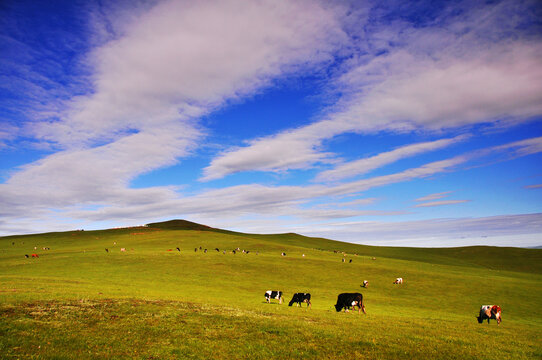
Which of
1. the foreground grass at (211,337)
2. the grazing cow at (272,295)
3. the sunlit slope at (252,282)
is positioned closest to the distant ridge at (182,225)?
the sunlit slope at (252,282)

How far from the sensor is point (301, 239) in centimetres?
15038

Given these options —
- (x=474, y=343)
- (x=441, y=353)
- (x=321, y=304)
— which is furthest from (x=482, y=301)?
(x=441, y=353)

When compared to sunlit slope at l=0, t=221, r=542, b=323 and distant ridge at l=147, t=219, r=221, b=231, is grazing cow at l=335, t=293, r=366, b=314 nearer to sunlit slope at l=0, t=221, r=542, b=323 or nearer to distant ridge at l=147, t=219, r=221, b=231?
sunlit slope at l=0, t=221, r=542, b=323

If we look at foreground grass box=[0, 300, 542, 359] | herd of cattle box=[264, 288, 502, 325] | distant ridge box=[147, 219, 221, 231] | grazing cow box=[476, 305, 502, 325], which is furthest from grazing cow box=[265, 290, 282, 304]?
distant ridge box=[147, 219, 221, 231]

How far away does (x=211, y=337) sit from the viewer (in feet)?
56.2

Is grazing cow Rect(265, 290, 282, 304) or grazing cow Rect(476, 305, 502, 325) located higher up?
grazing cow Rect(476, 305, 502, 325)

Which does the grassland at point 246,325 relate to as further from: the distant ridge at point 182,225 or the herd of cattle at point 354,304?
the distant ridge at point 182,225

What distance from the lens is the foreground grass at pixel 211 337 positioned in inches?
589

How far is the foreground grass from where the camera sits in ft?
49.1

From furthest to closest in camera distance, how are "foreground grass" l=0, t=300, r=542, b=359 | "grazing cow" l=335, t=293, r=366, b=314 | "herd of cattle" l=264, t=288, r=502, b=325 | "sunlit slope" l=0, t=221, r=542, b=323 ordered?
"sunlit slope" l=0, t=221, r=542, b=323
"grazing cow" l=335, t=293, r=366, b=314
"herd of cattle" l=264, t=288, r=502, b=325
"foreground grass" l=0, t=300, r=542, b=359

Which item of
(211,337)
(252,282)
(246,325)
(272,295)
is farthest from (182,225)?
(211,337)

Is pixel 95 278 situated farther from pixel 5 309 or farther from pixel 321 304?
pixel 321 304

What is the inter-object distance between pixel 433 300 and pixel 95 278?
48407 millimetres

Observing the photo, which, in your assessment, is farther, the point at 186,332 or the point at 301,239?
the point at 301,239
